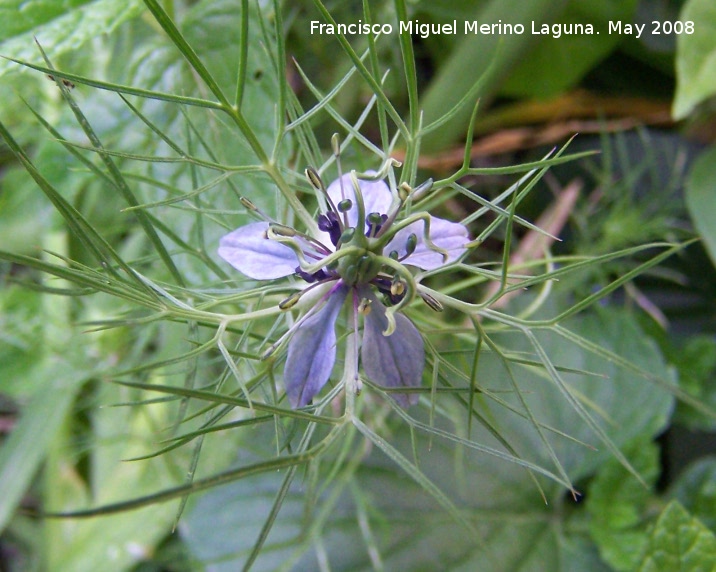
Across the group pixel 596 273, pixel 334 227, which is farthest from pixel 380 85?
pixel 596 273

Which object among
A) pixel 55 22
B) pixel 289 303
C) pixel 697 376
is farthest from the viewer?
pixel 697 376

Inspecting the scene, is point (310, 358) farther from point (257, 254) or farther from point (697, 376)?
point (697, 376)

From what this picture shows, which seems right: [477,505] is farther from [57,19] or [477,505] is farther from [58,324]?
[57,19]

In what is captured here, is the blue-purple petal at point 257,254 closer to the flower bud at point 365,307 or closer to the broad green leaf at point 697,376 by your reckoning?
the flower bud at point 365,307

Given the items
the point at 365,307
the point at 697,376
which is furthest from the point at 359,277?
the point at 697,376

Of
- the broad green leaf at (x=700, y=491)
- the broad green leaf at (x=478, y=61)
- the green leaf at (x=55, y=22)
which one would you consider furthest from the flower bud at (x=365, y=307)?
the broad green leaf at (x=700, y=491)

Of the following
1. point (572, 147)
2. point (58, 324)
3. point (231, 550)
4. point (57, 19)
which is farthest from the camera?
point (572, 147)
